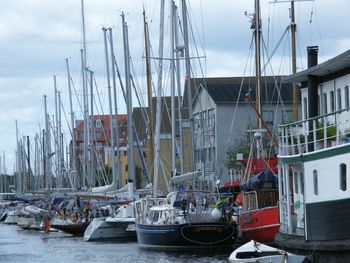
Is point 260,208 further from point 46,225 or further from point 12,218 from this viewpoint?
point 12,218

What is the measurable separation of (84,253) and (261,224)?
11072 millimetres

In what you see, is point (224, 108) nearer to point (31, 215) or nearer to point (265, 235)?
point (31, 215)

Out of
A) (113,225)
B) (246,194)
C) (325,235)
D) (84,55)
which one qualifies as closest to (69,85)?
(84,55)

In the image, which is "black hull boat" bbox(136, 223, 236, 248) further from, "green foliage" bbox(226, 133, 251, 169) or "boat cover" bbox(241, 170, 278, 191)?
"green foliage" bbox(226, 133, 251, 169)

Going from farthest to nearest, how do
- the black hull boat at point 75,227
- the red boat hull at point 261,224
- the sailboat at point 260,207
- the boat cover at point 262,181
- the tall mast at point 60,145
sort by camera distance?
the tall mast at point 60,145 → the black hull boat at point 75,227 → the boat cover at point 262,181 → the sailboat at point 260,207 → the red boat hull at point 261,224

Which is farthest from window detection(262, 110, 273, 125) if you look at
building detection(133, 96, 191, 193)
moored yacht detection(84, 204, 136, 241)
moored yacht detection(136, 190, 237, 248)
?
moored yacht detection(136, 190, 237, 248)

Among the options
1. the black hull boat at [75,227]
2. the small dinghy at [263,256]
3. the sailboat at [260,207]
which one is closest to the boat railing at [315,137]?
the small dinghy at [263,256]

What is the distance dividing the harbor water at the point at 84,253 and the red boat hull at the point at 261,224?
1.36 m

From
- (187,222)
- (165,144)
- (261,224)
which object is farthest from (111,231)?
(165,144)

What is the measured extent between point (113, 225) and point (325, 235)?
31.2 meters

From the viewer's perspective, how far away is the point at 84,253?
1977 inches

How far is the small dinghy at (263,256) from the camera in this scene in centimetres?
2991

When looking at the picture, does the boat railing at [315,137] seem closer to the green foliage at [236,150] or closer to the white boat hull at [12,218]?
the green foliage at [236,150]

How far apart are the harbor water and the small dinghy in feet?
24.2
